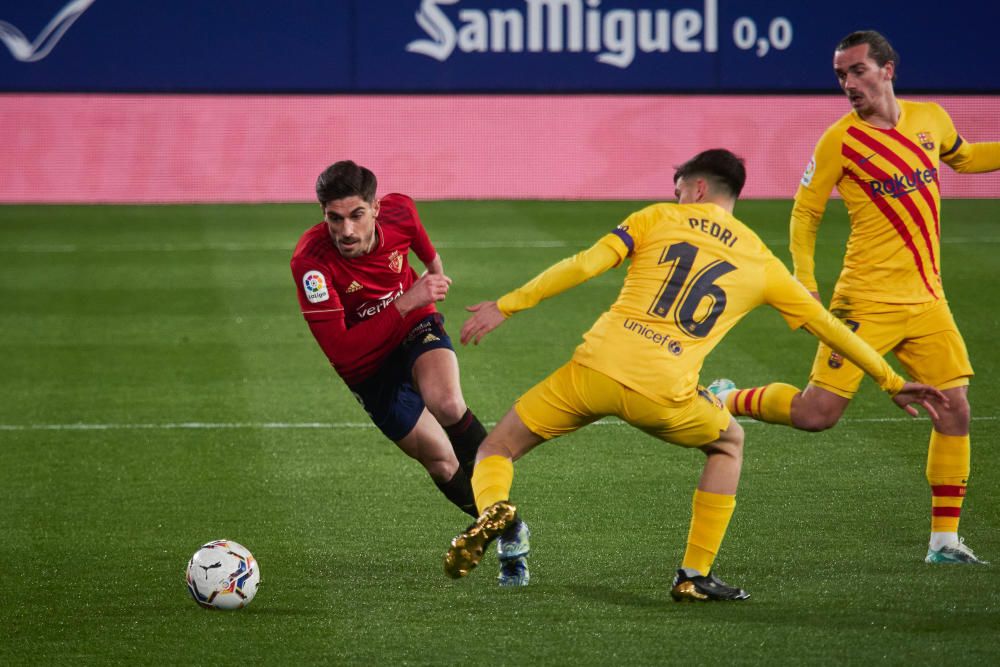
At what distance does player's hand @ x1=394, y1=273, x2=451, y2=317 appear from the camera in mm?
5254

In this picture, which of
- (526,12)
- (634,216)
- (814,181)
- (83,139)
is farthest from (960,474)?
(83,139)

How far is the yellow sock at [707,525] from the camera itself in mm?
5109

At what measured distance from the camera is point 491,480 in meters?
4.95

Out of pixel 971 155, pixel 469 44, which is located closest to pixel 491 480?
pixel 971 155

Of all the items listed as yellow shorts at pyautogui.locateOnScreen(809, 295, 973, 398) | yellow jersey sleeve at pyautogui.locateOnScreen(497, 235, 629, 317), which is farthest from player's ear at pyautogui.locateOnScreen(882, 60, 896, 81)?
yellow jersey sleeve at pyautogui.locateOnScreen(497, 235, 629, 317)

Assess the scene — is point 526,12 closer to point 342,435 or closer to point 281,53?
point 281,53

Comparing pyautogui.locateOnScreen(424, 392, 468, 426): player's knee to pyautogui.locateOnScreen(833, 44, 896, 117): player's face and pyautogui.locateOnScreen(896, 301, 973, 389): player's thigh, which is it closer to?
pyautogui.locateOnScreen(896, 301, 973, 389): player's thigh

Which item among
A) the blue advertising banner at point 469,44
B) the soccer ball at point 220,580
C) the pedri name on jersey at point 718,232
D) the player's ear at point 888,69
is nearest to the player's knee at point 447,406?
the soccer ball at point 220,580

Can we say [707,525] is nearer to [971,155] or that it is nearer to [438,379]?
[438,379]

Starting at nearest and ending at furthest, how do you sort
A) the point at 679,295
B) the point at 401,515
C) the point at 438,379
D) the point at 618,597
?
the point at 679,295, the point at 618,597, the point at 438,379, the point at 401,515

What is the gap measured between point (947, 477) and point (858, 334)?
64 cm

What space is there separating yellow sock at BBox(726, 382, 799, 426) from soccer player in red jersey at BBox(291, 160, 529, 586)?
44.5 inches

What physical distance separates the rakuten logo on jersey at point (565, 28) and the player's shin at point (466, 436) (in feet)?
44.7

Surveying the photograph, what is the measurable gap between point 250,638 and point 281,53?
14.8 metres
